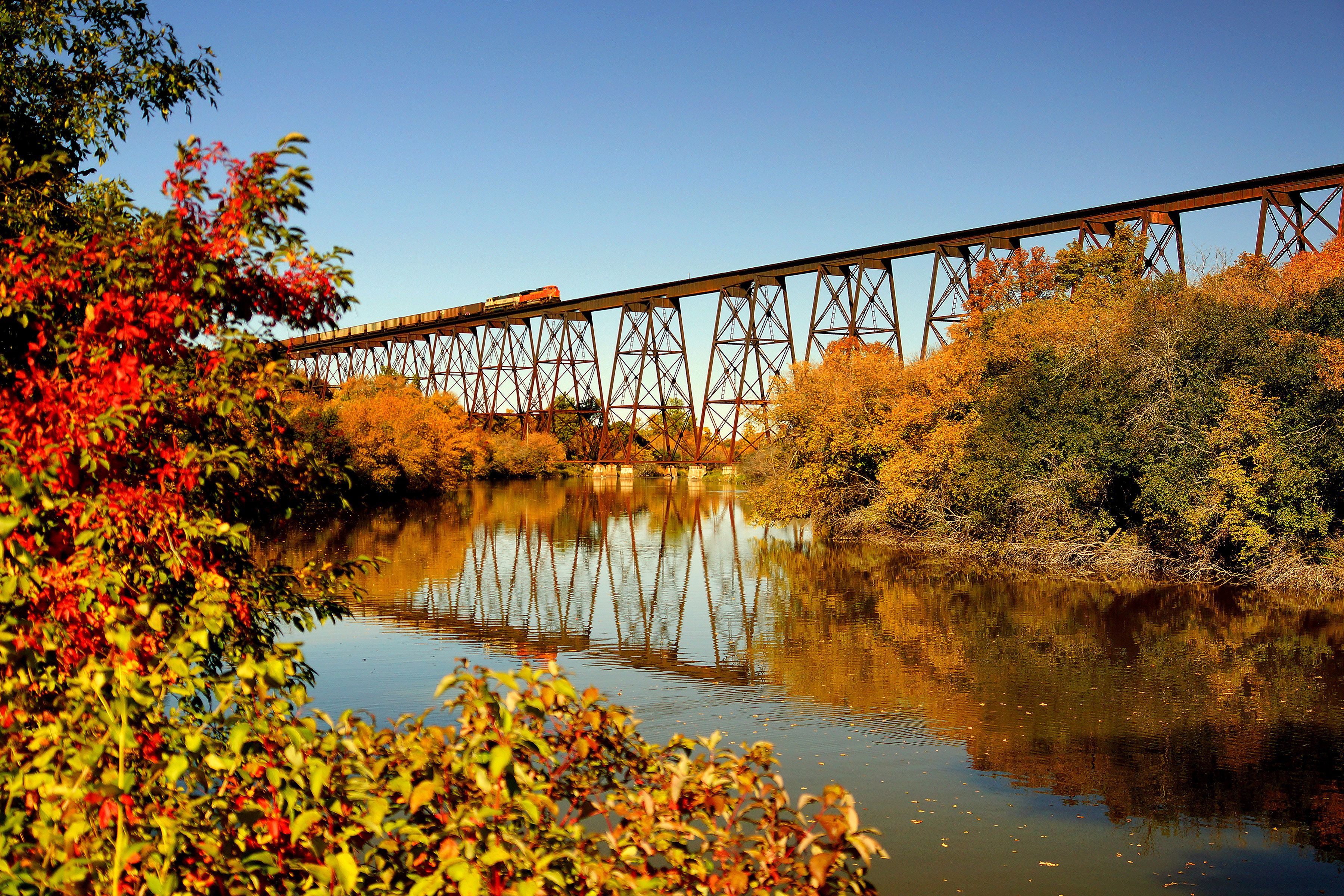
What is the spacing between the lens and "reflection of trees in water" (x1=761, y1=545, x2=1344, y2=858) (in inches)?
265

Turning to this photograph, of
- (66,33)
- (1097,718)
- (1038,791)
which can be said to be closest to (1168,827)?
(1038,791)

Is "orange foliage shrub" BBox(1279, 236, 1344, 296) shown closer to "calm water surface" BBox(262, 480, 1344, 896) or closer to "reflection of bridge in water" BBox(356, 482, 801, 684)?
"calm water surface" BBox(262, 480, 1344, 896)

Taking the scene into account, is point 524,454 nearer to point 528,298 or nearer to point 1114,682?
point 528,298

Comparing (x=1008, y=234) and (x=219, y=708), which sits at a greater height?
(x=1008, y=234)

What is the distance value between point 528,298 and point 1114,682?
44.3m

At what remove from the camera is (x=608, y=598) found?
15.2 meters

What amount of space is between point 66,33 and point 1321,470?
641 inches

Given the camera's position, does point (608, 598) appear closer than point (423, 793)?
No

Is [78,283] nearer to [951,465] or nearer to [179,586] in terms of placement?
[179,586]

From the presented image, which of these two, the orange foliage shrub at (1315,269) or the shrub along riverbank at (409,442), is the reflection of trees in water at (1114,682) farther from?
the shrub along riverbank at (409,442)

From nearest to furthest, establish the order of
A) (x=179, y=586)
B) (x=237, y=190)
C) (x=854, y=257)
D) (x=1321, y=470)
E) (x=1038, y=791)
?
1. (x=237, y=190)
2. (x=179, y=586)
3. (x=1038, y=791)
4. (x=1321, y=470)
5. (x=854, y=257)

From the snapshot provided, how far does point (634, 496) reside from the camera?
41.3m

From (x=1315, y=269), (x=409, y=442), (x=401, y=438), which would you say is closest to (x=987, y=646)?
(x=1315, y=269)

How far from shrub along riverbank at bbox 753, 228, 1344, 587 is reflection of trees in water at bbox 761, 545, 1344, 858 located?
154 centimetres
